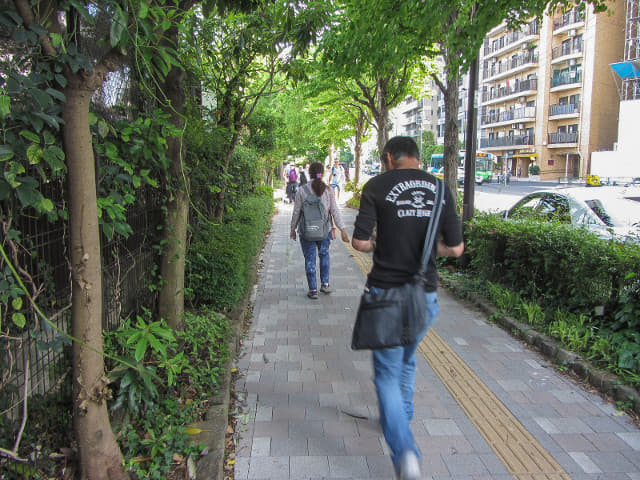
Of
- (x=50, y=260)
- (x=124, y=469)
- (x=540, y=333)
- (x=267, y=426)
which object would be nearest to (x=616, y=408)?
(x=540, y=333)

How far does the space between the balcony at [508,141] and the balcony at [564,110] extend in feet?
12.6

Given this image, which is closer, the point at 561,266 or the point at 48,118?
the point at 48,118

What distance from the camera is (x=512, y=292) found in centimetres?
628

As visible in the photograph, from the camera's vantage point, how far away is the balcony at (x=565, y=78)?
44.8m

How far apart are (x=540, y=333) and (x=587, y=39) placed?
46.2 metres

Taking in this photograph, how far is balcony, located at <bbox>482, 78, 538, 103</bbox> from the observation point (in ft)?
166

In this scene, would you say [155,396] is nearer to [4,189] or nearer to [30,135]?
[4,189]

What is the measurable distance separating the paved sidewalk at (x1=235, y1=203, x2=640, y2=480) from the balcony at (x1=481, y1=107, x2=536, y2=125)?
51170 mm

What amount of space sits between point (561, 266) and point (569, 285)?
0.72ft

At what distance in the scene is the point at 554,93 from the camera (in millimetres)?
48469

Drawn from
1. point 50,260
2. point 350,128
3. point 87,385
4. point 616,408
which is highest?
point 350,128

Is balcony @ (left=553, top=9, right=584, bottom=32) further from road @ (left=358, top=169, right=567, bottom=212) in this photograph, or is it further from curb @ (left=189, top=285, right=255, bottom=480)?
curb @ (left=189, top=285, right=255, bottom=480)

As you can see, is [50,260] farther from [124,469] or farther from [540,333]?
[540,333]

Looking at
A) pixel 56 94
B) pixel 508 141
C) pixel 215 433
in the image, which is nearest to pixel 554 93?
pixel 508 141
